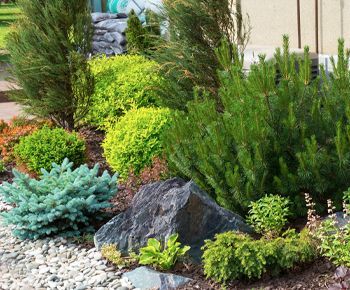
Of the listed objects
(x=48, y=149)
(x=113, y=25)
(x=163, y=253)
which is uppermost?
(x=113, y=25)

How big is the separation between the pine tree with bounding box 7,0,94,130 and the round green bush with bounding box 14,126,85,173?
1511 millimetres

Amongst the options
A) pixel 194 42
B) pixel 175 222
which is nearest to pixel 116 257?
pixel 175 222

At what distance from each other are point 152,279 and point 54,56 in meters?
5.59

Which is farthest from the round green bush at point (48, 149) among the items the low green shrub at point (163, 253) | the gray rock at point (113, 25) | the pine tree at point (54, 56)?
the gray rock at point (113, 25)

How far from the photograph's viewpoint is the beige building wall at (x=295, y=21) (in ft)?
33.5

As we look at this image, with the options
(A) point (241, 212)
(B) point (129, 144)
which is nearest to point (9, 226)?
(B) point (129, 144)

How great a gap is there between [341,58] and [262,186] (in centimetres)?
131

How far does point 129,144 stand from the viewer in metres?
8.41

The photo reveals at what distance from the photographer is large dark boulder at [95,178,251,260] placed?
6035mm

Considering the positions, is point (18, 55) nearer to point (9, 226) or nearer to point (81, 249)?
point (9, 226)

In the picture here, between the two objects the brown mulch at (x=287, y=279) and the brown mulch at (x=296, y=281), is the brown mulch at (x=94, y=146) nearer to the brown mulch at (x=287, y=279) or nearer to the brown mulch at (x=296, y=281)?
the brown mulch at (x=287, y=279)

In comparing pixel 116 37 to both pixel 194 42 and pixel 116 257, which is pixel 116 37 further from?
pixel 116 257

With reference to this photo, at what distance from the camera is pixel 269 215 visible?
20.2 ft

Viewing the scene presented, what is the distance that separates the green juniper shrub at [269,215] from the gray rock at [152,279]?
867 millimetres
